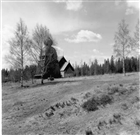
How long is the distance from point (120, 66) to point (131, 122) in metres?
88.1

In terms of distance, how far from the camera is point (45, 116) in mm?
9141

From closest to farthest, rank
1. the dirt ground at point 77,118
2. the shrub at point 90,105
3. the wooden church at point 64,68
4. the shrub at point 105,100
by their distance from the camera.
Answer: the dirt ground at point 77,118 < the shrub at point 90,105 < the shrub at point 105,100 < the wooden church at point 64,68

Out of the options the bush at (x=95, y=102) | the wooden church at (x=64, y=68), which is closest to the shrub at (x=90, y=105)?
the bush at (x=95, y=102)

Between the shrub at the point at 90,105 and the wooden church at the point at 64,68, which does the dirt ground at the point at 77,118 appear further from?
the wooden church at the point at 64,68

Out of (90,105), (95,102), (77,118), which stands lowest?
(77,118)

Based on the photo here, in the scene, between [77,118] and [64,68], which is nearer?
[77,118]

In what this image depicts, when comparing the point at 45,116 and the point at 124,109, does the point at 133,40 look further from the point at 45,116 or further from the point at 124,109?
the point at 45,116

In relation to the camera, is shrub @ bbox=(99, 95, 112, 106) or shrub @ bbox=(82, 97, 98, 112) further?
shrub @ bbox=(99, 95, 112, 106)

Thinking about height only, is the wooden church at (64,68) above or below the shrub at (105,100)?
above

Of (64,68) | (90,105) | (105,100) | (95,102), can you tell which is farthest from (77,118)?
(64,68)

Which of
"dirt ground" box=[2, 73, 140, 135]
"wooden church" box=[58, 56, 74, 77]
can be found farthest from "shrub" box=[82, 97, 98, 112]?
"wooden church" box=[58, 56, 74, 77]

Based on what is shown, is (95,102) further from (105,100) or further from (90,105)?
(105,100)

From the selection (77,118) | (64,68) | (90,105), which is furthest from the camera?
(64,68)

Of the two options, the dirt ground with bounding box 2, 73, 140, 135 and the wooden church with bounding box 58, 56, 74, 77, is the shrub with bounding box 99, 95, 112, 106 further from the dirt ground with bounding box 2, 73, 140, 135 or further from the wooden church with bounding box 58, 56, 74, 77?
the wooden church with bounding box 58, 56, 74, 77
